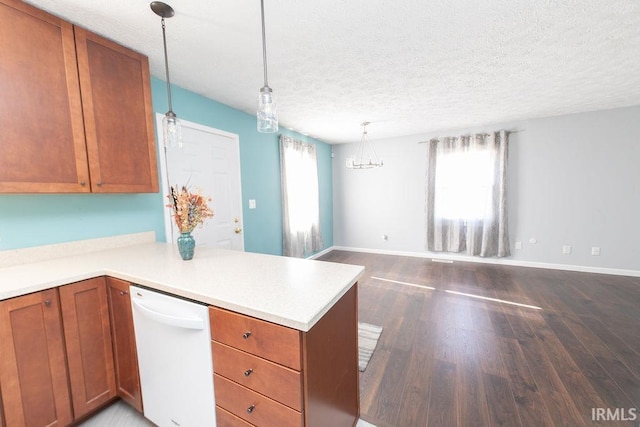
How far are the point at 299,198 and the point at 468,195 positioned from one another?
3.09 metres

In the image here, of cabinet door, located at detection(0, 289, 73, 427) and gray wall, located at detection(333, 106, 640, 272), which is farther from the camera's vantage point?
gray wall, located at detection(333, 106, 640, 272)

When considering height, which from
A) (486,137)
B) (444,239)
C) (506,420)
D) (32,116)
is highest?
(486,137)

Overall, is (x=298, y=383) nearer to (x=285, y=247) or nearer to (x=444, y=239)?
(x=285, y=247)

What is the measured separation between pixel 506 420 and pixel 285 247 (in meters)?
3.09

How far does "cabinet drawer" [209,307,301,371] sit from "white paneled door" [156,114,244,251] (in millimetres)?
1720

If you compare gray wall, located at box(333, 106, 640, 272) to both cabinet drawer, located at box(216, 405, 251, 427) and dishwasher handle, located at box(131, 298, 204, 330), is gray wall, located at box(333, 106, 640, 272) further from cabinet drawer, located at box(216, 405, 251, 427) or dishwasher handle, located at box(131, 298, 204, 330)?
cabinet drawer, located at box(216, 405, 251, 427)

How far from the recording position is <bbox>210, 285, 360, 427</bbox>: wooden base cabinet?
0.89 metres

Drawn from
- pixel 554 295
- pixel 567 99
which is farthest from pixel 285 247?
pixel 567 99

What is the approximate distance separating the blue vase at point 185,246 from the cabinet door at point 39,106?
74 centimetres

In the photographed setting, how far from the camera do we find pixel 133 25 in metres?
1.60

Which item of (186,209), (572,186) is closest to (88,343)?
(186,209)

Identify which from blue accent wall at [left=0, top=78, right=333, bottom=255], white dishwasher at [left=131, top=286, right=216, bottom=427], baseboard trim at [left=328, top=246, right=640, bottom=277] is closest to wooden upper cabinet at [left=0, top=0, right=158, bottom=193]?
blue accent wall at [left=0, top=78, right=333, bottom=255]

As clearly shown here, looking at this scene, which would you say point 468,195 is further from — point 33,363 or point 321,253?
point 33,363

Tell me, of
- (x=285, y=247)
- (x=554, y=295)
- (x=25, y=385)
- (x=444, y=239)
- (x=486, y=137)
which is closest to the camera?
(x=25, y=385)
